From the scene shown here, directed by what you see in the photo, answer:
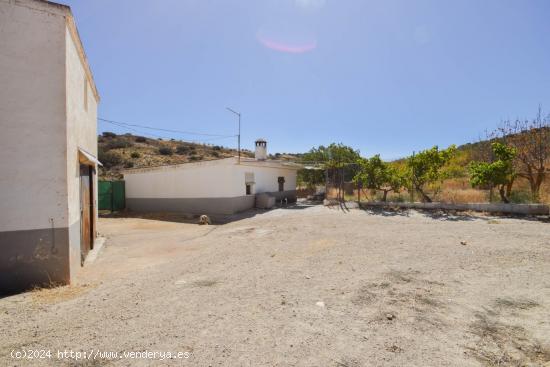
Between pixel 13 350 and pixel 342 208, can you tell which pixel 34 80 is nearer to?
pixel 13 350

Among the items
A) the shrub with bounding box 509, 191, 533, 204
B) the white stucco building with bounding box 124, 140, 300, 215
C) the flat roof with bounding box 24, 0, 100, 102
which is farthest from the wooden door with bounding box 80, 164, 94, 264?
the shrub with bounding box 509, 191, 533, 204

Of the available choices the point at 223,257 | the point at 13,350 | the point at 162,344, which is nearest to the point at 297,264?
→ the point at 223,257

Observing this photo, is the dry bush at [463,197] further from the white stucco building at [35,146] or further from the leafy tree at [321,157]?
the white stucco building at [35,146]

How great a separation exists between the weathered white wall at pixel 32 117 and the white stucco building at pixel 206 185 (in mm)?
9607

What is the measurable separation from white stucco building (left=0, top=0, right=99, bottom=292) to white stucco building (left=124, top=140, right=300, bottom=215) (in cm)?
950

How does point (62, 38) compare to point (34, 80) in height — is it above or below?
above

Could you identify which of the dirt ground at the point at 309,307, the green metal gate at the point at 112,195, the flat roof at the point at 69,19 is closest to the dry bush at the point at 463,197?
the dirt ground at the point at 309,307

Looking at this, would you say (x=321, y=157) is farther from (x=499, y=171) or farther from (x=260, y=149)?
(x=499, y=171)

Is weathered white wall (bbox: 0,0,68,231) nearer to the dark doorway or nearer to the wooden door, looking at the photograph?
the wooden door

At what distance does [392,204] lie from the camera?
1345cm

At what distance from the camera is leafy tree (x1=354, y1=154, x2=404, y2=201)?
44.5 ft

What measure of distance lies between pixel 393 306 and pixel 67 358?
3481 mm

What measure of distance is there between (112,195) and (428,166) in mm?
17629

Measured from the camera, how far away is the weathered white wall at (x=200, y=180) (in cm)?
1470
